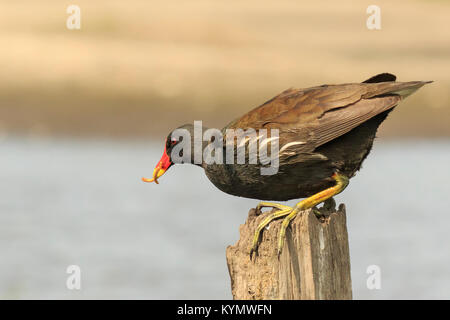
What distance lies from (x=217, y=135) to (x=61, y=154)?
2337 centimetres

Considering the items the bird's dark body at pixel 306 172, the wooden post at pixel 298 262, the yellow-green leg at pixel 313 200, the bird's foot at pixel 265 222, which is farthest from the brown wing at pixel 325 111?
the wooden post at pixel 298 262

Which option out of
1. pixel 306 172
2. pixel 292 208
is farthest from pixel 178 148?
pixel 292 208

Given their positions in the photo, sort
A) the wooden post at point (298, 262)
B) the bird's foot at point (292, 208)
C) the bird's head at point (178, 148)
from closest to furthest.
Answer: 1. the wooden post at point (298, 262)
2. the bird's foot at point (292, 208)
3. the bird's head at point (178, 148)

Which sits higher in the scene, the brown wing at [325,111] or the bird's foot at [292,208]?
the brown wing at [325,111]

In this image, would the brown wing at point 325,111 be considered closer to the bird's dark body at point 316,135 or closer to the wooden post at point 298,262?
the bird's dark body at point 316,135

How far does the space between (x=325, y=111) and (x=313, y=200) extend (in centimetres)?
81

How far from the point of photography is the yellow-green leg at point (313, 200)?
22.9 ft

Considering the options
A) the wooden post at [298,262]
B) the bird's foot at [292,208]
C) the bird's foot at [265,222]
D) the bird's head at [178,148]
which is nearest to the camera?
the wooden post at [298,262]

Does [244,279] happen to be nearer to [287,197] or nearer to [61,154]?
[287,197]

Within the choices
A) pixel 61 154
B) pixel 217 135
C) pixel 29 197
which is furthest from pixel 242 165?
pixel 61 154

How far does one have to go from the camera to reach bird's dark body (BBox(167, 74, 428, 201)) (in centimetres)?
747

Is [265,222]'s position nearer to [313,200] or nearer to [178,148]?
[313,200]

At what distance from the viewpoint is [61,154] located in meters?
30.5

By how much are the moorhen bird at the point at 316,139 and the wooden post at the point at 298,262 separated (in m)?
0.41
